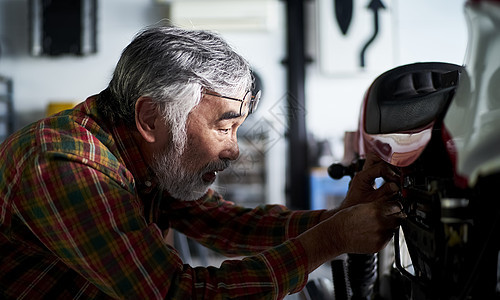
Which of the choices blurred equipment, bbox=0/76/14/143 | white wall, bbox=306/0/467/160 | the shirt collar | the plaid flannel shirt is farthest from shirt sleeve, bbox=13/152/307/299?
blurred equipment, bbox=0/76/14/143

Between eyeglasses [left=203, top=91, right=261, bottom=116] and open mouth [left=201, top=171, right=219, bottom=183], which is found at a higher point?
eyeglasses [left=203, top=91, right=261, bottom=116]

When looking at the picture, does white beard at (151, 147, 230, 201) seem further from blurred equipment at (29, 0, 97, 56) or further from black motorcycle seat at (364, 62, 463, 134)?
blurred equipment at (29, 0, 97, 56)

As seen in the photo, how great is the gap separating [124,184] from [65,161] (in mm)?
117

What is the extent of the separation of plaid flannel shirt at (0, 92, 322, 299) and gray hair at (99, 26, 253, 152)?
125mm

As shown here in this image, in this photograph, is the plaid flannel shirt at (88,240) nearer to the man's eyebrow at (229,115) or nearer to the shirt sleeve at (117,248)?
the shirt sleeve at (117,248)

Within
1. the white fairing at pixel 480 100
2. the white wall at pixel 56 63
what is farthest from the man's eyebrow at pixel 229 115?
the white wall at pixel 56 63

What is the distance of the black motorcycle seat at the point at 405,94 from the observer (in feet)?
2.68

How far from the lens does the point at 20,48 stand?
4000 mm

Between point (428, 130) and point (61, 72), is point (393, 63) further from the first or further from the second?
point (428, 130)

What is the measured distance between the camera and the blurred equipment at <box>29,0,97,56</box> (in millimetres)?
3881

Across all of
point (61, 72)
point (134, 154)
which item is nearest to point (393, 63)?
point (61, 72)

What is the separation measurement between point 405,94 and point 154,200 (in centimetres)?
68

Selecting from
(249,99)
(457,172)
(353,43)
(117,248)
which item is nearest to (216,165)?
(249,99)

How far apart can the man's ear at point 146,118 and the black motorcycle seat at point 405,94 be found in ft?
1.53
